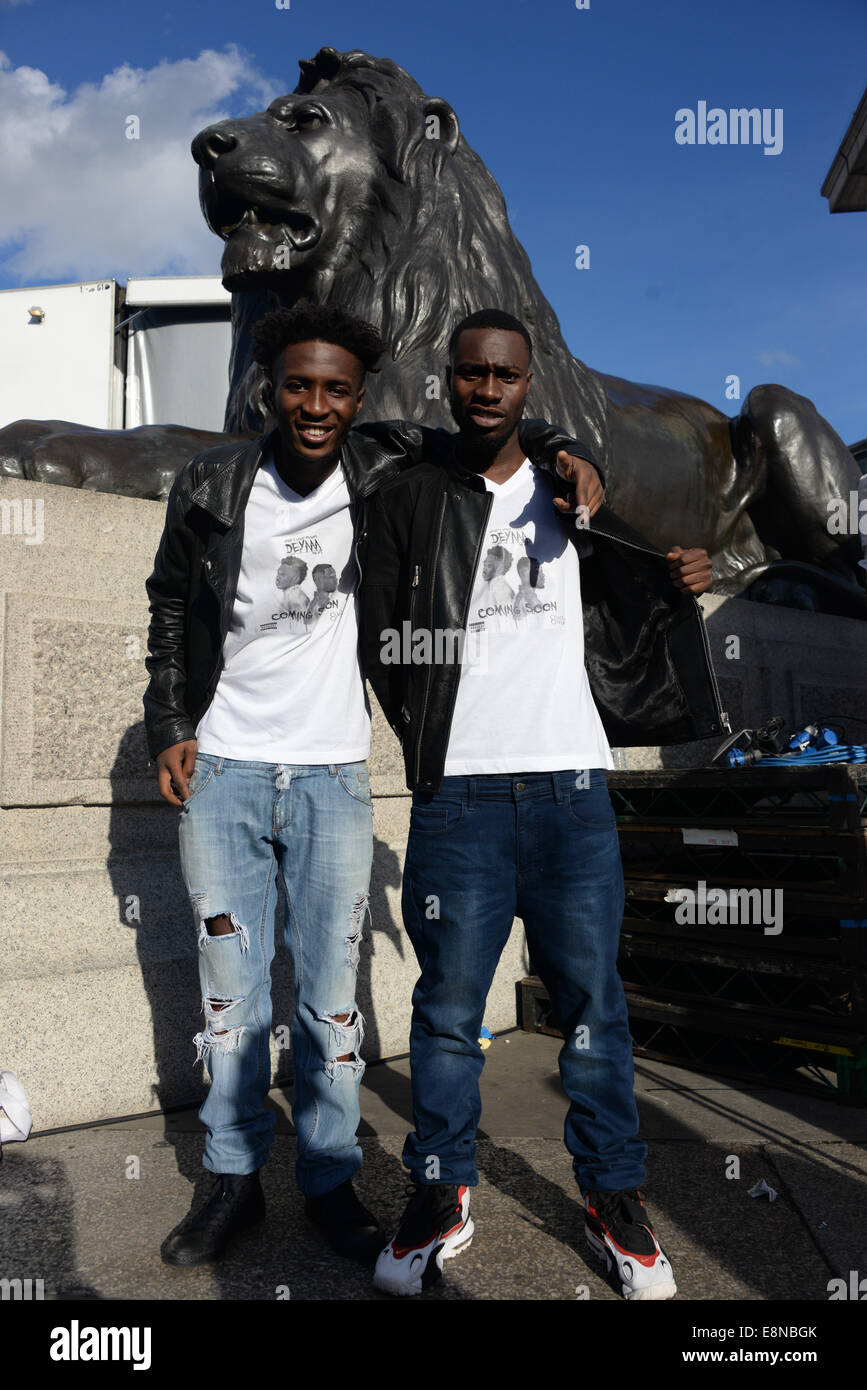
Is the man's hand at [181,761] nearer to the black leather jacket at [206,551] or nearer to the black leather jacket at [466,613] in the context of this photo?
the black leather jacket at [206,551]

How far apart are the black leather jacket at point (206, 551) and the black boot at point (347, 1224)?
1.06 metres

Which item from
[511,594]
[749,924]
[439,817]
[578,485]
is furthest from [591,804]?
[749,924]

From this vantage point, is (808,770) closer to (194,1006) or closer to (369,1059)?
(369,1059)

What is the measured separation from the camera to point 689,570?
2.37 metres

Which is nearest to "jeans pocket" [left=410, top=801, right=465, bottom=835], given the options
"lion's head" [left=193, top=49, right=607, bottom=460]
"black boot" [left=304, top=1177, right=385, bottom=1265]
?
"black boot" [left=304, top=1177, right=385, bottom=1265]

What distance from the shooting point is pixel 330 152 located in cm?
443

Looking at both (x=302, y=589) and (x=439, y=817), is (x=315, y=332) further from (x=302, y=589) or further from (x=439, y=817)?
(x=439, y=817)

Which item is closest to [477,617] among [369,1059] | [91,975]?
[91,975]

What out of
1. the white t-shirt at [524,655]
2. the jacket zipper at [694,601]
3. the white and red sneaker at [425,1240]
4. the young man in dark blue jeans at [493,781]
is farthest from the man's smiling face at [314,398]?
the white and red sneaker at [425,1240]

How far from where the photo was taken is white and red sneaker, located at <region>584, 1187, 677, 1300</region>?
2076 millimetres

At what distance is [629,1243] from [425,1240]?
0.41 m

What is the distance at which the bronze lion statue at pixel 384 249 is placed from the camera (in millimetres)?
4227

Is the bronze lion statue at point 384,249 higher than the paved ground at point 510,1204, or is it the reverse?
the bronze lion statue at point 384,249

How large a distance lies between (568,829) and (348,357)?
1171 millimetres
